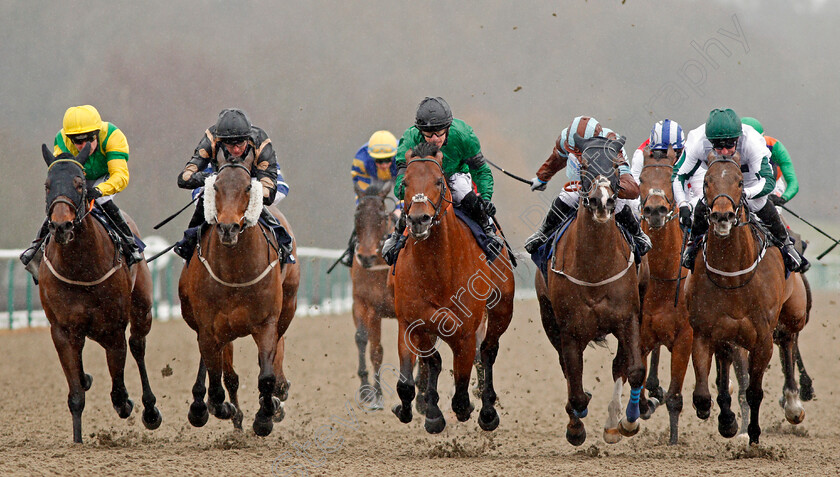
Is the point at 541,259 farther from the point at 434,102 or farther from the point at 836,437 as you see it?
the point at 836,437

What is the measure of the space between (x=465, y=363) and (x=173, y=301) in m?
12.1

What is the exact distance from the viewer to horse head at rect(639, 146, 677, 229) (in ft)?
23.9

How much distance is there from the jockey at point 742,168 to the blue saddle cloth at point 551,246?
1.71 feet

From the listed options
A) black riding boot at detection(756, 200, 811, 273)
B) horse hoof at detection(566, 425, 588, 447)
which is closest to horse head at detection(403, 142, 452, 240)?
horse hoof at detection(566, 425, 588, 447)

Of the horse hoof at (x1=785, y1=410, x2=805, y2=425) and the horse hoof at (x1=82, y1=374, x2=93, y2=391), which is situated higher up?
the horse hoof at (x1=82, y1=374, x2=93, y2=391)

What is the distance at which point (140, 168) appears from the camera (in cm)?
2441

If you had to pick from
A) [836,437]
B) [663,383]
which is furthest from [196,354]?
[836,437]

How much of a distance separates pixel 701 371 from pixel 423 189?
2.51 metres

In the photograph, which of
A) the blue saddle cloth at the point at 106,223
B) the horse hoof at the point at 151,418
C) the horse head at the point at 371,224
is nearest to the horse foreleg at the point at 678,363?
Result: the horse head at the point at 371,224

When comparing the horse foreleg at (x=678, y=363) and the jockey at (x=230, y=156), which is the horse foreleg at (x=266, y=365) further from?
the horse foreleg at (x=678, y=363)

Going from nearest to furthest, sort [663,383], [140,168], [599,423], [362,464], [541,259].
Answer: [362,464], [541,259], [599,423], [663,383], [140,168]

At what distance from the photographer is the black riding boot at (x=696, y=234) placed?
7.21 meters

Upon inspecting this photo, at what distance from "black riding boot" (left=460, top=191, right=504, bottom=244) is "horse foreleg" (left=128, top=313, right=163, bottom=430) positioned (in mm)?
2863

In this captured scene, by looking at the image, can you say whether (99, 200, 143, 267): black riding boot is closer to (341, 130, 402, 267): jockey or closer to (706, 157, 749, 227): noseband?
(341, 130, 402, 267): jockey
